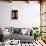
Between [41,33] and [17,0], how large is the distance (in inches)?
79.4

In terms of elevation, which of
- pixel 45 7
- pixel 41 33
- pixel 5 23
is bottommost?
pixel 41 33

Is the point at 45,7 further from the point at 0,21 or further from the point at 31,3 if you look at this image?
the point at 0,21

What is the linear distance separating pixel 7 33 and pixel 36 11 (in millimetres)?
1911

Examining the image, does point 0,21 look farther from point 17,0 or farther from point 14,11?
point 17,0

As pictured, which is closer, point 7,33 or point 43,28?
point 7,33

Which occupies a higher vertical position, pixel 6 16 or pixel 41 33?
pixel 6 16

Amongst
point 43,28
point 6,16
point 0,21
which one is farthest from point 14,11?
point 43,28

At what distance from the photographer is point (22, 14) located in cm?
561

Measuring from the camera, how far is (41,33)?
5.63 metres

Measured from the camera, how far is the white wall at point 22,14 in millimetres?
5574

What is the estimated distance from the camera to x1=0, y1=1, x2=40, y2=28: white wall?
5.57 m

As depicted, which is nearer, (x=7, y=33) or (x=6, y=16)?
(x=7, y=33)

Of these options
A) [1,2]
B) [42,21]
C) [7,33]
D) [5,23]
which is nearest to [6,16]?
[5,23]

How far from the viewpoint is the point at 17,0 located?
5.62m
